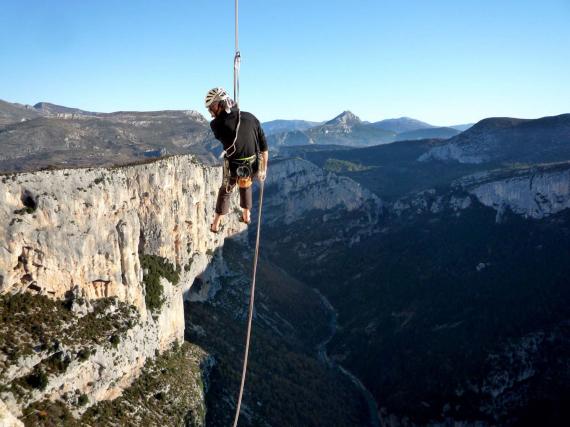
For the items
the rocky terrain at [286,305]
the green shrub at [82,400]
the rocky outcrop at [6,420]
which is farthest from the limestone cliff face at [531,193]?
the rocky outcrop at [6,420]

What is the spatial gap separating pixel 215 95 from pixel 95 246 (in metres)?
37.5

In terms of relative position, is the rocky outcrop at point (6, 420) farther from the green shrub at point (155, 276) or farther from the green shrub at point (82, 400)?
the green shrub at point (155, 276)

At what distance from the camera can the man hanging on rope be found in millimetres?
16688

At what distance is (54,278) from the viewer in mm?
44844

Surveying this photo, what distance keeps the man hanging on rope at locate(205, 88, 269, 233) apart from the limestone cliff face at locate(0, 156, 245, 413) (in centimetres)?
2848

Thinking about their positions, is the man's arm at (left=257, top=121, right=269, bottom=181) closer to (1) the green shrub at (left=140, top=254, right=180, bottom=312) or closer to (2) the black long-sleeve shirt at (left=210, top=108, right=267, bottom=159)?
(2) the black long-sleeve shirt at (left=210, top=108, right=267, bottom=159)

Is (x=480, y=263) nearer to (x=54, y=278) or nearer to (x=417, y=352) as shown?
(x=417, y=352)

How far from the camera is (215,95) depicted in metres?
16.4

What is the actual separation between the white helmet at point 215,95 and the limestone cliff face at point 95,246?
30763 mm

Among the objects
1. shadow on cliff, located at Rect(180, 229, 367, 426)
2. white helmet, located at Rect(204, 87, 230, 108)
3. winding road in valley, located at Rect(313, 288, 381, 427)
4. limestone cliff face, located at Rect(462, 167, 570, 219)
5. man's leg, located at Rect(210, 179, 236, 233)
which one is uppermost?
white helmet, located at Rect(204, 87, 230, 108)

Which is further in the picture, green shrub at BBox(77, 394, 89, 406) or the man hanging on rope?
green shrub at BBox(77, 394, 89, 406)

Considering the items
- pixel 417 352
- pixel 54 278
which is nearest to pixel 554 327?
pixel 417 352

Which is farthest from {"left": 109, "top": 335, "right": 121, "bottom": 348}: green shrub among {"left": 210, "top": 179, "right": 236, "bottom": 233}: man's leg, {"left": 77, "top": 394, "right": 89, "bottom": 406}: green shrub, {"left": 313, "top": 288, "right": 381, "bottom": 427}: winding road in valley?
{"left": 313, "top": 288, "right": 381, "bottom": 427}: winding road in valley

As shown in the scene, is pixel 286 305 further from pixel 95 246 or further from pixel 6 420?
pixel 6 420
